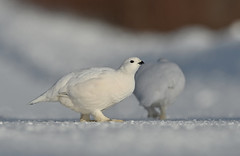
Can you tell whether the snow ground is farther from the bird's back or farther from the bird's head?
the bird's back

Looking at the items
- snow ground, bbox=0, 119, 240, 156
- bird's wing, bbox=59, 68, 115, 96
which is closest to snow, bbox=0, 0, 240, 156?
snow ground, bbox=0, 119, 240, 156

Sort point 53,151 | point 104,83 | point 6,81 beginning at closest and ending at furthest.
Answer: point 53,151 → point 104,83 → point 6,81

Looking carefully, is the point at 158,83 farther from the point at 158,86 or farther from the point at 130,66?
the point at 130,66

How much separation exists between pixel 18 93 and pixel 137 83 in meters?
3.40

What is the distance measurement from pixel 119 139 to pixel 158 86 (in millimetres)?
3390

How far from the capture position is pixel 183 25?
645 inches

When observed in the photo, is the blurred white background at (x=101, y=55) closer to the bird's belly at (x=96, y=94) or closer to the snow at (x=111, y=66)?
the snow at (x=111, y=66)

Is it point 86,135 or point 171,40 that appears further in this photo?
point 171,40

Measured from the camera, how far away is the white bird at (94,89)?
271 inches

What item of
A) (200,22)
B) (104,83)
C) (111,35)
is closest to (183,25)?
(200,22)

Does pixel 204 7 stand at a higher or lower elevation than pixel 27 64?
higher

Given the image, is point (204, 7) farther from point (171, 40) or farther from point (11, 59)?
point (11, 59)

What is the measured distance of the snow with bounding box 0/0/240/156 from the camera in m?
5.35

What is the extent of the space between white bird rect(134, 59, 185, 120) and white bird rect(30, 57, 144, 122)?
1.62m
